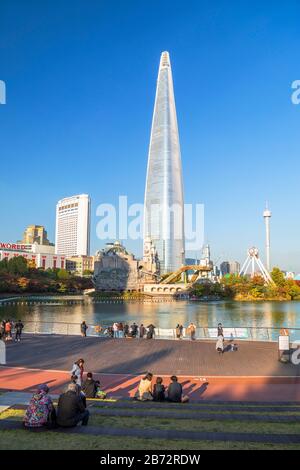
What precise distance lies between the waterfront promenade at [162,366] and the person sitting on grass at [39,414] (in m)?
7.54

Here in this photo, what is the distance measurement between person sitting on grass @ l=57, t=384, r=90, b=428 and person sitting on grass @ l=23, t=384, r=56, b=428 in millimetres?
216

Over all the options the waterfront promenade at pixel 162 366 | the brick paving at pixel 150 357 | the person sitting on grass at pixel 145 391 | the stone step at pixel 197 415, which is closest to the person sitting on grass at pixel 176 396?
the person sitting on grass at pixel 145 391

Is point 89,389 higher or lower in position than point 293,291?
higher

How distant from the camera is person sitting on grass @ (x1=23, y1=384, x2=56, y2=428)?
8.79 m

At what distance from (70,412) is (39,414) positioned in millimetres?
762

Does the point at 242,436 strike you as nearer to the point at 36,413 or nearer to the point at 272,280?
the point at 36,413

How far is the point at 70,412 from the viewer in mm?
9234

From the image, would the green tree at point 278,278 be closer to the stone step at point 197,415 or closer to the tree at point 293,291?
the tree at point 293,291

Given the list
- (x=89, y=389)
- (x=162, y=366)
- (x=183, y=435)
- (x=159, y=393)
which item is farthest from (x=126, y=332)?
(x=183, y=435)

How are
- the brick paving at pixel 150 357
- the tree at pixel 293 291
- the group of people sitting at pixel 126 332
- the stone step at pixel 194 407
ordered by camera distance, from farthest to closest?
the tree at pixel 293 291
the group of people sitting at pixel 126 332
the brick paving at pixel 150 357
the stone step at pixel 194 407

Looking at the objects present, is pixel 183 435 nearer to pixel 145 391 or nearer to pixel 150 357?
pixel 145 391

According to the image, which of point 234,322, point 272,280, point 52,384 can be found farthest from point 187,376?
point 272,280

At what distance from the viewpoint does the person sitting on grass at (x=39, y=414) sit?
8789mm

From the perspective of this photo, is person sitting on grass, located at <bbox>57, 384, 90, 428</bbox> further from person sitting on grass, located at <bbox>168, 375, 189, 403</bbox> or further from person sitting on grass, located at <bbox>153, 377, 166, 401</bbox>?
person sitting on grass, located at <bbox>168, 375, 189, 403</bbox>
